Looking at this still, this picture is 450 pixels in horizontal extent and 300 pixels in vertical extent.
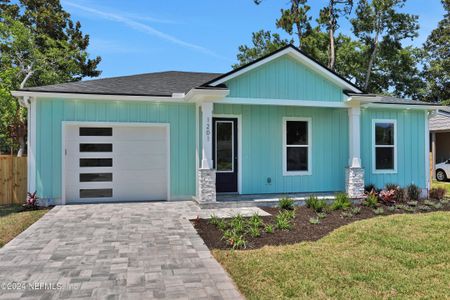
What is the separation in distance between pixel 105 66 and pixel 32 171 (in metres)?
18.9

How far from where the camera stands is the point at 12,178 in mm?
10016

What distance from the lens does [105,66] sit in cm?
2630

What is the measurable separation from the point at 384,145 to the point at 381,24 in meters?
17.6

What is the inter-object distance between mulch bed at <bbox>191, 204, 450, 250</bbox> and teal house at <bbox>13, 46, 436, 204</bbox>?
1.96m

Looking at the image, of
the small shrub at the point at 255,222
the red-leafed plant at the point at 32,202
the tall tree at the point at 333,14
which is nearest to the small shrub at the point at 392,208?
the small shrub at the point at 255,222

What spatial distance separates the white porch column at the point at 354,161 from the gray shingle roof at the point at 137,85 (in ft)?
16.6

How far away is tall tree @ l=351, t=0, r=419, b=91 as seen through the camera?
24.8 m

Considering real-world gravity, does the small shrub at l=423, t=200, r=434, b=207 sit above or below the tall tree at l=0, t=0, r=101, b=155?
below

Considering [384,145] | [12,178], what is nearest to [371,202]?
[384,145]

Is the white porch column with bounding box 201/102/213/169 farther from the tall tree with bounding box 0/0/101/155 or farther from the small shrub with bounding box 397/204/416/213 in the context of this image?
the tall tree with bounding box 0/0/101/155

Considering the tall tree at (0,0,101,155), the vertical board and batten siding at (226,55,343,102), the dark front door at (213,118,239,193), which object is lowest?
the dark front door at (213,118,239,193)

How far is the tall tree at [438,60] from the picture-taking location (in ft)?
97.1

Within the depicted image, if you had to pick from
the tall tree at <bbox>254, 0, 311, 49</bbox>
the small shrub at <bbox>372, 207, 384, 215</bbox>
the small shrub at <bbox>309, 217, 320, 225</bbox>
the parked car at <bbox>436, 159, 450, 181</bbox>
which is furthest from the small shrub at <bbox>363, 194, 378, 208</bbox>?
the tall tree at <bbox>254, 0, 311, 49</bbox>

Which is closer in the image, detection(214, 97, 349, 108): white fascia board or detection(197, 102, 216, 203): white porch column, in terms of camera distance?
detection(197, 102, 216, 203): white porch column
